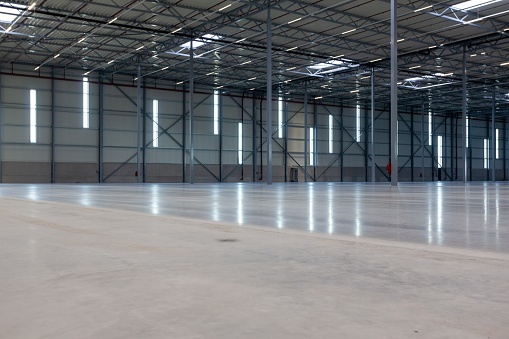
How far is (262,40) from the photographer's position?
3291 centimetres

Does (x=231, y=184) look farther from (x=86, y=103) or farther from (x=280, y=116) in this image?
(x=280, y=116)

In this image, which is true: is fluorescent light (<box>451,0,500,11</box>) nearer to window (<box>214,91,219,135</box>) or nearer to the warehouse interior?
the warehouse interior

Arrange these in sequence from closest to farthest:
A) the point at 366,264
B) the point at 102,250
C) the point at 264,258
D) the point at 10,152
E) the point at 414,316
→ the point at 414,316 → the point at 366,264 → the point at 264,258 → the point at 102,250 → the point at 10,152

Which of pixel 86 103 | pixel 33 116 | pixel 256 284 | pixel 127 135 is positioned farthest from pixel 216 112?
pixel 256 284

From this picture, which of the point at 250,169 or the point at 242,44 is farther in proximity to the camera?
the point at 250,169

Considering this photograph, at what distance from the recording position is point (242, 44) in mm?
32062

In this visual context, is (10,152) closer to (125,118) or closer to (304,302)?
(125,118)

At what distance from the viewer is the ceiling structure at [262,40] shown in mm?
26484

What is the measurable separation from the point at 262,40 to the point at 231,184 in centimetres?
996

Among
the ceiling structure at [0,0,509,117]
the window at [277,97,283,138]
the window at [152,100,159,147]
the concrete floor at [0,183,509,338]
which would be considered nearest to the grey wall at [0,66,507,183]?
the window at [152,100,159,147]

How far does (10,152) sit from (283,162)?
924 inches

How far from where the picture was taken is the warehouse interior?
5.70ft

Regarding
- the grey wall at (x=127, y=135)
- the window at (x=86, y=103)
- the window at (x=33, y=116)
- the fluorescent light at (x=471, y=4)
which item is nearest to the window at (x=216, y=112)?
the grey wall at (x=127, y=135)

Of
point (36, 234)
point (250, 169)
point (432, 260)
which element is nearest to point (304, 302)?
point (432, 260)
